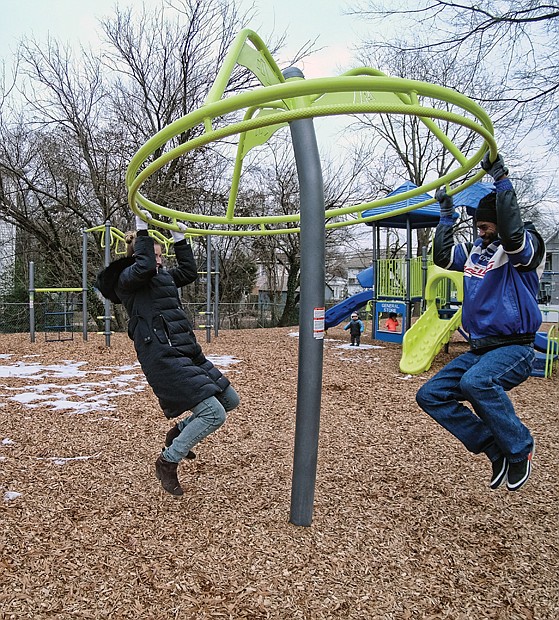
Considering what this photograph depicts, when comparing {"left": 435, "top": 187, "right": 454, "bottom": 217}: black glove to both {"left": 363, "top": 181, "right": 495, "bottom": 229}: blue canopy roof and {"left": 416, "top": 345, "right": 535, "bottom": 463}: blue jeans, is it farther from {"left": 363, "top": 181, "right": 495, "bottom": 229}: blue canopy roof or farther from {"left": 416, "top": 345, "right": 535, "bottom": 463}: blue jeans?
{"left": 363, "top": 181, "right": 495, "bottom": 229}: blue canopy roof

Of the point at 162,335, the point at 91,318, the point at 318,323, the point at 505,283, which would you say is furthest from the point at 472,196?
the point at 91,318

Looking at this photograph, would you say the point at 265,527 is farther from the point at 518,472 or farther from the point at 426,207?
the point at 426,207

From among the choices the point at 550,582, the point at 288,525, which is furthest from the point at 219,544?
the point at 550,582

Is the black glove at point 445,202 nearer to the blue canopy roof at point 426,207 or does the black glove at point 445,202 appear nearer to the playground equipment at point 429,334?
the playground equipment at point 429,334

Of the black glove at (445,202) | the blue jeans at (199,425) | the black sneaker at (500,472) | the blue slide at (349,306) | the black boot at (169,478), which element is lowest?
the black boot at (169,478)

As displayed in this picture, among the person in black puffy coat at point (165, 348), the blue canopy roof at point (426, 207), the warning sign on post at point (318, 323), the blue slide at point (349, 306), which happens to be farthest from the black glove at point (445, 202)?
the blue slide at point (349, 306)

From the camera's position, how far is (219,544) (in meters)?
2.63

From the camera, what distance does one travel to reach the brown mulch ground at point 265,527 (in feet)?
7.20

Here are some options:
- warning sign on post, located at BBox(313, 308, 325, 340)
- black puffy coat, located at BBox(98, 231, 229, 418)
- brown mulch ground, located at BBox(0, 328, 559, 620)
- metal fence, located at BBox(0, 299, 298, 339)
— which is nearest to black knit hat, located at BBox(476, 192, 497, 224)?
warning sign on post, located at BBox(313, 308, 325, 340)

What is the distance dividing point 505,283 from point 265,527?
5.72 ft

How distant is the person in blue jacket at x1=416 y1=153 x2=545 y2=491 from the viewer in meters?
2.55

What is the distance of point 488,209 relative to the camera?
2746 mm

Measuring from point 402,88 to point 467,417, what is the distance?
1675mm

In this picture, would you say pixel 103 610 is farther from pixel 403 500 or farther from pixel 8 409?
pixel 8 409
